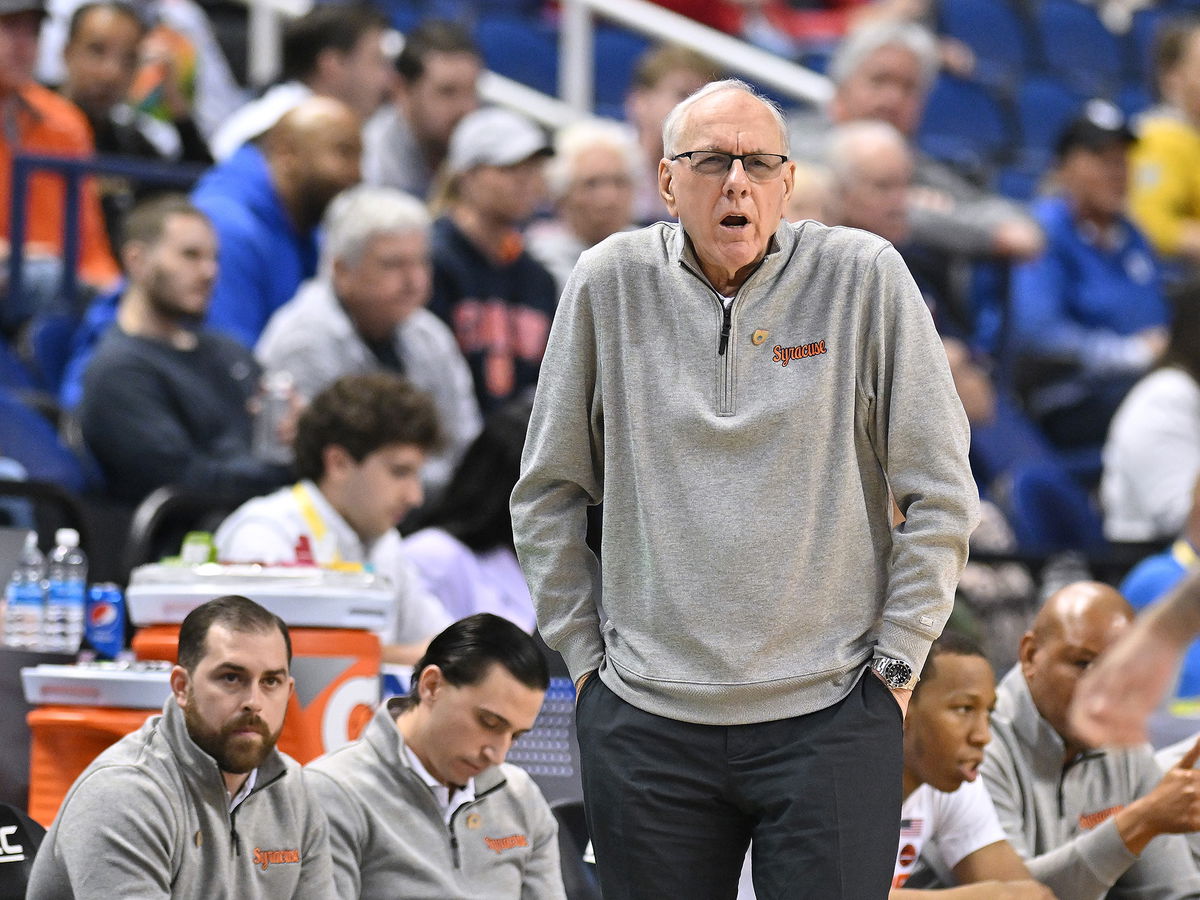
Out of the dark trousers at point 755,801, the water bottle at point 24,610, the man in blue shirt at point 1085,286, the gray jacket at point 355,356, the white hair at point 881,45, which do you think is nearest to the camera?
the dark trousers at point 755,801

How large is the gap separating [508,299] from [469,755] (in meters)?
3.54

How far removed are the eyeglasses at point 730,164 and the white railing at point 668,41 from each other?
6.32 meters

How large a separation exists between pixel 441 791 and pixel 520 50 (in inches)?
268

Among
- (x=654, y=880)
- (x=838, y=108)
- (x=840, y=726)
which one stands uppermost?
(x=838, y=108)

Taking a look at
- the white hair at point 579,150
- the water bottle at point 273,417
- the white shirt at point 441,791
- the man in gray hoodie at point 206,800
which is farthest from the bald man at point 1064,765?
the white hair at point 579,150

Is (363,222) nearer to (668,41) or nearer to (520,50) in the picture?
(668,41)

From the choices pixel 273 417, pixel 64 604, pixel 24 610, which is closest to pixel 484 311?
pixel 273 417

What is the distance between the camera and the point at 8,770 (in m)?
4.40

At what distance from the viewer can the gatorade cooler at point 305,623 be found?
446cm

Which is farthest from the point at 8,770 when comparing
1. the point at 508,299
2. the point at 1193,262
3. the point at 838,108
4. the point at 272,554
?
the point at 1193,262

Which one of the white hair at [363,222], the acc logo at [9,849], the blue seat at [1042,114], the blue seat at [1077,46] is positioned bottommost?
the acc logo at [9,849]

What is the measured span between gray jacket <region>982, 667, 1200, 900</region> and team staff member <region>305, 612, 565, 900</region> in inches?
42.9

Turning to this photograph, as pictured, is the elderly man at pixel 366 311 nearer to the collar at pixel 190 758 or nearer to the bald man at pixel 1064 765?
the bald man at pixel 1064 765

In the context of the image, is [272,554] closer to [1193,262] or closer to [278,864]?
[278,864]
